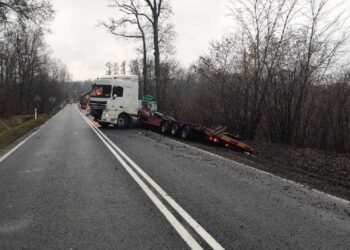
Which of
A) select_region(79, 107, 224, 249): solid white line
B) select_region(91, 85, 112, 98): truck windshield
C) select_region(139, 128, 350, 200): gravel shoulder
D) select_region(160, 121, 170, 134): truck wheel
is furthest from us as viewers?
select_region(91, 85, 112, 98): truck windshield

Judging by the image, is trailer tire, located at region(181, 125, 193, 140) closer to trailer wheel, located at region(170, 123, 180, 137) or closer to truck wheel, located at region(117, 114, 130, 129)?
trailer wheel, located at region(170, 123, 180, 137)

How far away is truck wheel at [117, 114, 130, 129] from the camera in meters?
25.0

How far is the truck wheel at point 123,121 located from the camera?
81.9 feet

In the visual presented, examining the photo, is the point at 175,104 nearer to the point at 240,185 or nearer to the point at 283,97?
the point at 283,97

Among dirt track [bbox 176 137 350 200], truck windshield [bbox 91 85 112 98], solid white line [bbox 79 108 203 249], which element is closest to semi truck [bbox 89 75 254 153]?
truck windshield [bbox 91 85 112 98]

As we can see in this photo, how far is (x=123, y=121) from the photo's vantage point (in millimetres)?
25062

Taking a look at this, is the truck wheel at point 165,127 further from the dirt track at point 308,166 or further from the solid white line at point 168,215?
the solid white line at point 168,215

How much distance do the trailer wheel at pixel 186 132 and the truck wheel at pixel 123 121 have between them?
5660 millimetres

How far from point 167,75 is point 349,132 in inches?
1119

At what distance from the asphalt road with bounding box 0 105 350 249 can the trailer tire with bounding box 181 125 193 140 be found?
8.46 metres


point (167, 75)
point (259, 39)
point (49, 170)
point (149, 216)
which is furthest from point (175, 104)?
point (149, 216)

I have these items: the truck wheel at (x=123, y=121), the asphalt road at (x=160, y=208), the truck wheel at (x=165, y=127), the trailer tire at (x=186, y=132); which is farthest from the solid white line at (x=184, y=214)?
the truck wheel at (x=123, y=121)

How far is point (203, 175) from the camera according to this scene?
974cm

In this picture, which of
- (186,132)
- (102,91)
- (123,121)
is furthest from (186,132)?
(102,91)
